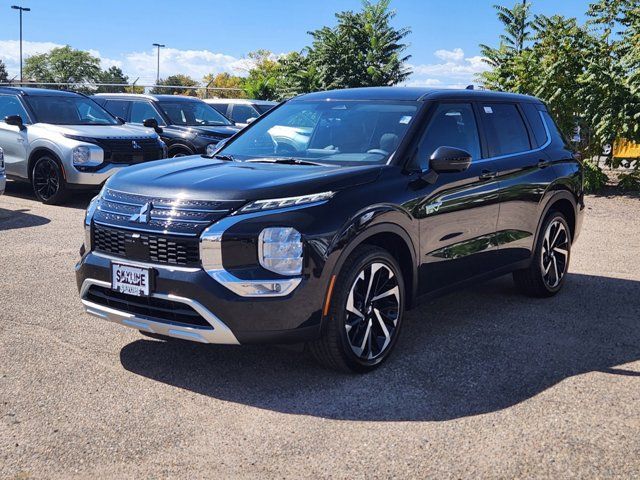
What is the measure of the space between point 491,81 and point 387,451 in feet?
49.0

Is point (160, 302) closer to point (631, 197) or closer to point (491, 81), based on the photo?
point (631, 197)

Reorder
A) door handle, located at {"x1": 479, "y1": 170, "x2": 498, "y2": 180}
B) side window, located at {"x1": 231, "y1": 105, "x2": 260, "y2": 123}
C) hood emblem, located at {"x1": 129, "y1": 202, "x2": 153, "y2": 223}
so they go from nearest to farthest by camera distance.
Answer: hood emblem, located at {"x1": 129, "y1": 202, "x2": 153, "y2": 223}, door handle, located at {"x1": 479, "y1": 170, "x2": 498, "y2": 180}, side window, located at {"x1": 231, "y1": 105, "x2": 260, "y2": 123}

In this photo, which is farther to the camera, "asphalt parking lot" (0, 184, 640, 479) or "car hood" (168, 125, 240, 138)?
"car hood" (168, 125, 240, 138)

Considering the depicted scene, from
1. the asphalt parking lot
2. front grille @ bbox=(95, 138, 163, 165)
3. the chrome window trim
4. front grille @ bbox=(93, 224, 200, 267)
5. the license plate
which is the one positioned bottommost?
the asphalt parking lot

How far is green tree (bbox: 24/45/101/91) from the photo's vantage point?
9138 centimetres

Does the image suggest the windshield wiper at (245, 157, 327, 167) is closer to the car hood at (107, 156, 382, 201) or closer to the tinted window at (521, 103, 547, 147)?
the car hood at (107, 156, 382, 201)

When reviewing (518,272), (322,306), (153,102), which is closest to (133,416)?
(322,306)

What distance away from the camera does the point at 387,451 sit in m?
3.64

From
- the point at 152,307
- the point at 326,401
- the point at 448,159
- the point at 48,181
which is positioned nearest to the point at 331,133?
the point at 448,159

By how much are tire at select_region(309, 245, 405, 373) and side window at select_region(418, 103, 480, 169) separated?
35.3 inches

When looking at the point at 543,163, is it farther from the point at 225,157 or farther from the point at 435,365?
the point at 225,157

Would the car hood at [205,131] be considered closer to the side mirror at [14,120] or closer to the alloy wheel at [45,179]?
the alloy wheel at [45,179]

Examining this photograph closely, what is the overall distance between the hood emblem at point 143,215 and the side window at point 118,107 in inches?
427

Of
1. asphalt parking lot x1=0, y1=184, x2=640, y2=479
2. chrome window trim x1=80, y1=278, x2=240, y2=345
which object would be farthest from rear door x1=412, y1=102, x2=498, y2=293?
chrome window trim x1=80, y1=278, x2=240, y2=345
